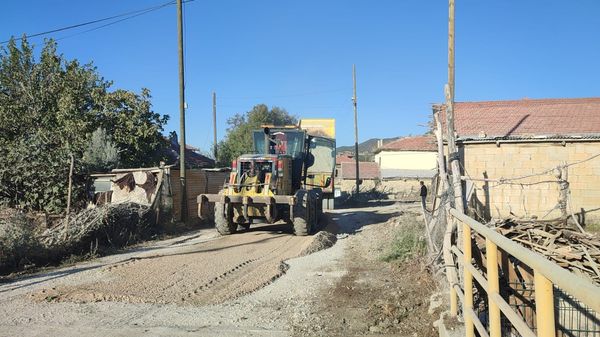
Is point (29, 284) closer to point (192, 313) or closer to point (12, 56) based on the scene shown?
point (192, 313)

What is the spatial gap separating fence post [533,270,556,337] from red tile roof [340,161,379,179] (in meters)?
51.4

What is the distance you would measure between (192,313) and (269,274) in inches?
96.8

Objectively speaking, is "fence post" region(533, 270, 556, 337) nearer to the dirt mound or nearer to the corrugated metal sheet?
the dirt mound

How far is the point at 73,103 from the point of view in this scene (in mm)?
20266

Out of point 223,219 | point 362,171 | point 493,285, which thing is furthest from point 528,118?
point 362,171

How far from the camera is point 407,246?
971cm

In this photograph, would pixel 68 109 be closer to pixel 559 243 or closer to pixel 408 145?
pixel 559 243

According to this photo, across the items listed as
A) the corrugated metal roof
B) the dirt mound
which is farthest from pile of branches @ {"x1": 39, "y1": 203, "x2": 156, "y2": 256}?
the corrugated metal roof

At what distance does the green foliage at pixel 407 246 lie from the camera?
9195 millimetres

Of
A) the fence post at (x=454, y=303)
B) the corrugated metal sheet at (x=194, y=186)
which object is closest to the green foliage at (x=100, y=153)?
the corrugated metal sheet at (x=194, y=186)

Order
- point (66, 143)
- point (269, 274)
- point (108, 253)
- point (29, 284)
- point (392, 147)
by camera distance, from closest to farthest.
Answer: point (29, 284), point (269, 274), point (108, 253), point (66, 143), point (392, 147)

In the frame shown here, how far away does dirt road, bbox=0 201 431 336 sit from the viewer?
611 centimetres

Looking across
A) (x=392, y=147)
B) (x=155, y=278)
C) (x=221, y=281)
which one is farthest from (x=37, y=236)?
(x=392, y=147)

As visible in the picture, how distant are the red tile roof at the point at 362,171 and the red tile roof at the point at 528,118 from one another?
32.5 metres
